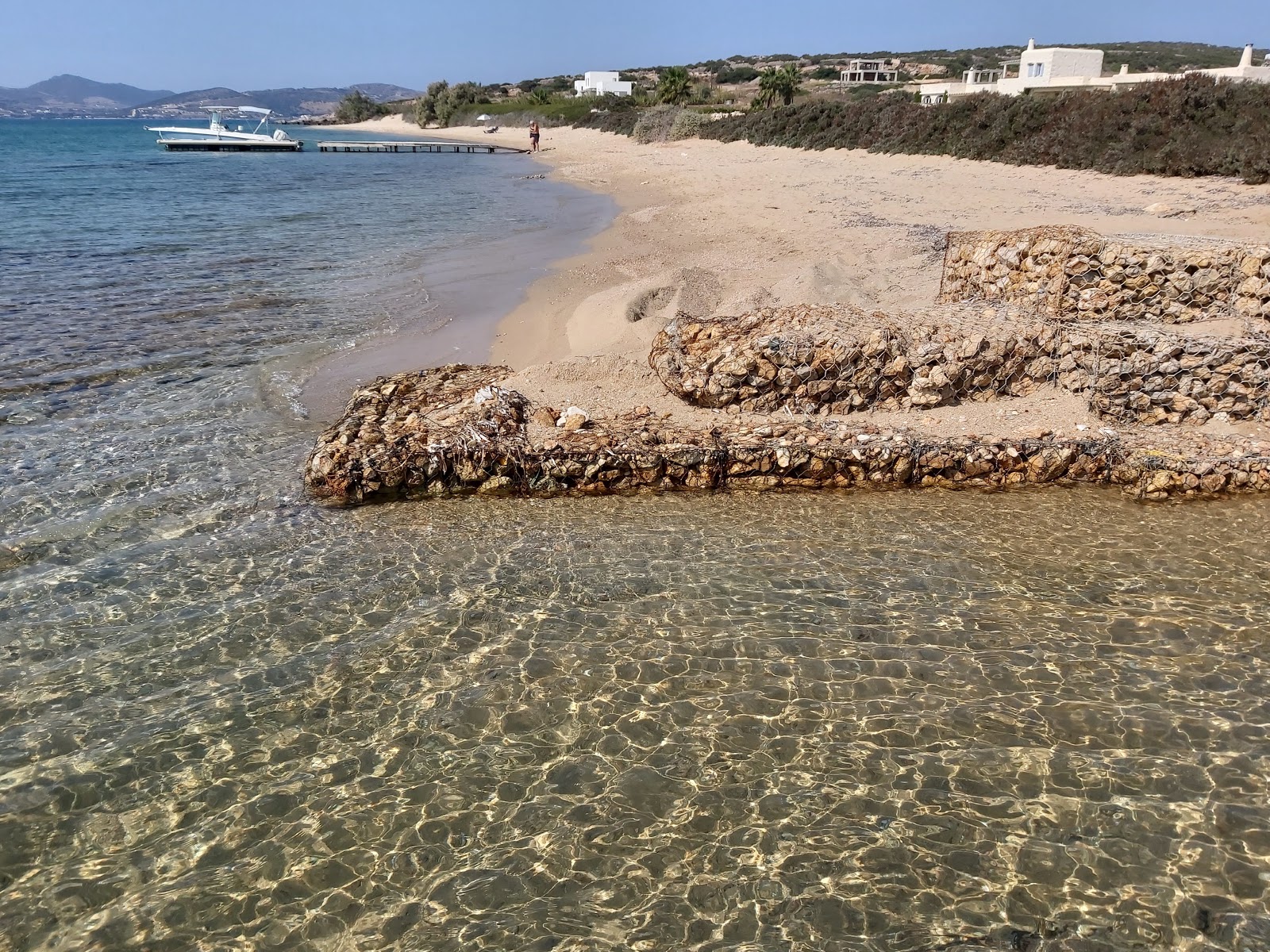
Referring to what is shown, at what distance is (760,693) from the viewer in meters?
4.39

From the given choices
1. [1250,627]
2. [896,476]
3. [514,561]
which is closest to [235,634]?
[514,561]

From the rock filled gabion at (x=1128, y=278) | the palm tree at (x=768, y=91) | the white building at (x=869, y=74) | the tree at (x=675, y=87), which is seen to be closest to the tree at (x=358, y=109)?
the white building at (x=869, y=74)

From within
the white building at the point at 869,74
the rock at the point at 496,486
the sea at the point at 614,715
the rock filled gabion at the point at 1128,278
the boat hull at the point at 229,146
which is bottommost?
the sea at the point at 614,715

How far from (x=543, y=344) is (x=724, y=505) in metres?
4.69

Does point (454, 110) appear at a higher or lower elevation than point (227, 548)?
higher

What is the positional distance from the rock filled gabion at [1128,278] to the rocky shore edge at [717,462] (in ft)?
6.18

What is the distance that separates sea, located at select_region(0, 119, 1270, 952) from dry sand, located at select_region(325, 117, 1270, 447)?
1821mm

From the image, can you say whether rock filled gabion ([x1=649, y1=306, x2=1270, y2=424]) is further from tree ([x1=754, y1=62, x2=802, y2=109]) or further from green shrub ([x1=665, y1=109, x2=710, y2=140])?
tree ([x1=754, y1=62, x2=802, y2=109])

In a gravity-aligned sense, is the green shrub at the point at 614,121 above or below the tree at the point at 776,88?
below

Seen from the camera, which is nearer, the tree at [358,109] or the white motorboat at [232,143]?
the white motorboat at [232,143]

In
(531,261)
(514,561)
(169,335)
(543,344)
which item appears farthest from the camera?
(531,261)

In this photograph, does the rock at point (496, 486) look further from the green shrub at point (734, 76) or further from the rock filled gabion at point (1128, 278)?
the green shrub at point (734, 76)

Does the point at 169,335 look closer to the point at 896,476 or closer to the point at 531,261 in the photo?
the point at 531,261

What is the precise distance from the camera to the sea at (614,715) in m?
3.22
